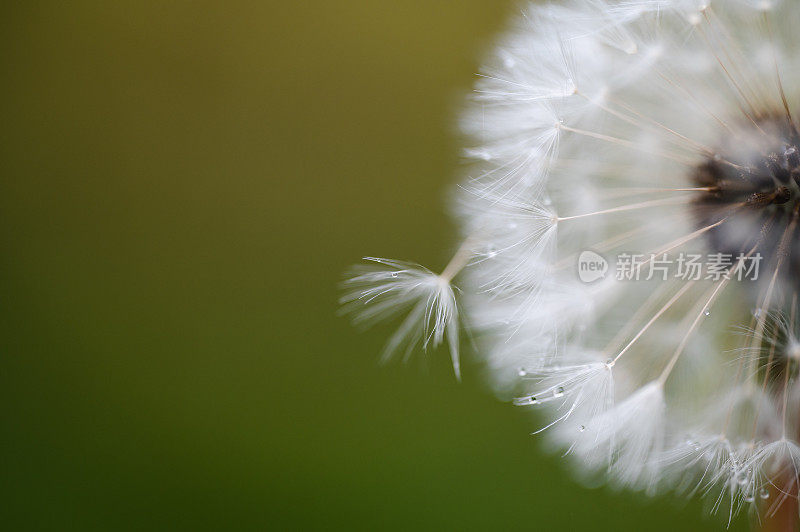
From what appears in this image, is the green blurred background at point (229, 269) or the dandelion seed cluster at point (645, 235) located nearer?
the dandelion seed cluster at point (645, 235)

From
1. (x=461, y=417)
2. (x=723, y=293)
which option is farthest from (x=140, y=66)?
(x=723, y=293)

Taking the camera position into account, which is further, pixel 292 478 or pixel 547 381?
pixel 292 478

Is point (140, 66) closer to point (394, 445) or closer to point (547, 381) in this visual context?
point (394, 445)

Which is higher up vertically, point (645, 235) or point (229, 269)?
point (645, 235)

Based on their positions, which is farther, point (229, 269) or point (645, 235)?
point (229, 269)
